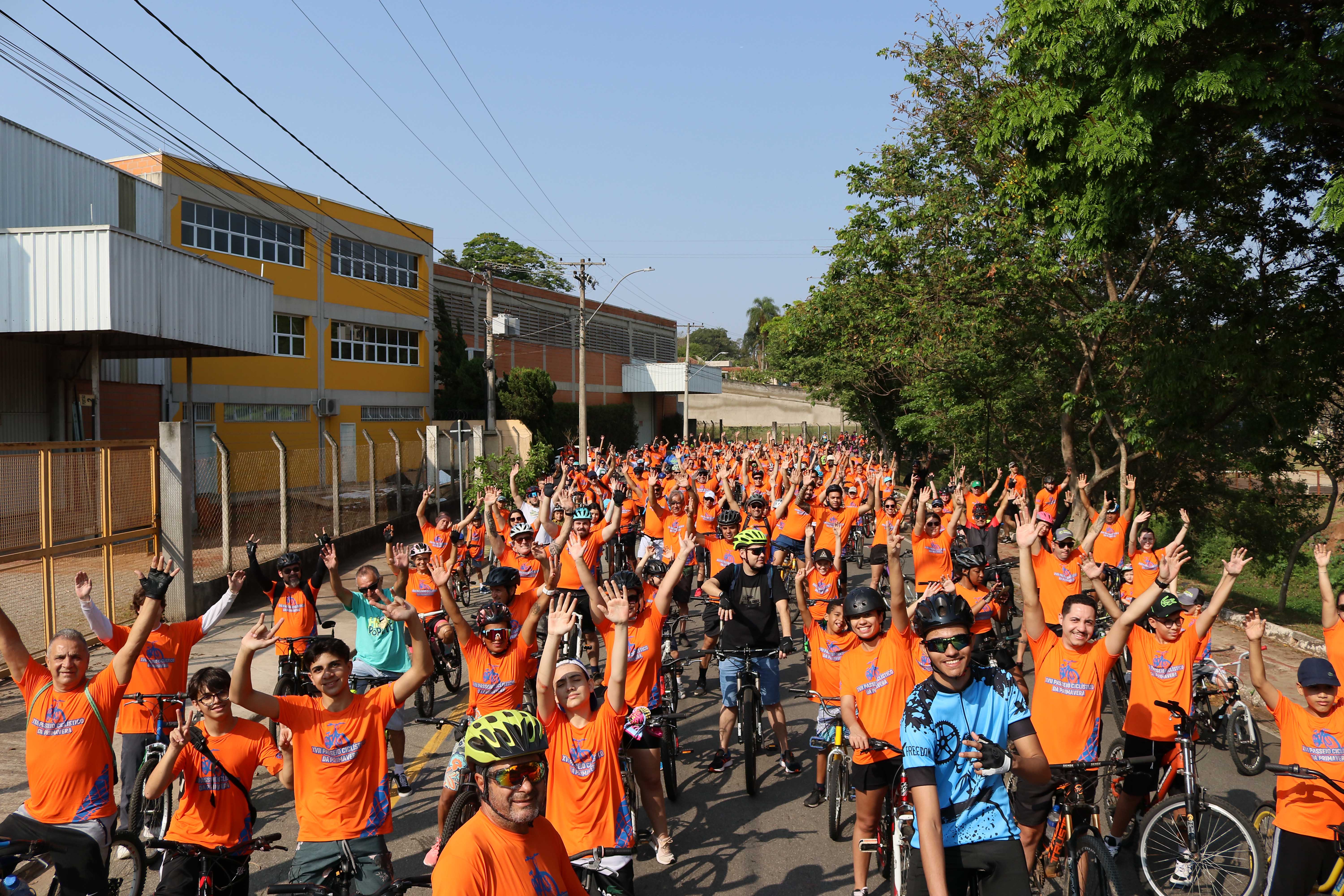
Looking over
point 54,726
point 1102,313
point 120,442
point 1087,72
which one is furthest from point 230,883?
point 1102,313

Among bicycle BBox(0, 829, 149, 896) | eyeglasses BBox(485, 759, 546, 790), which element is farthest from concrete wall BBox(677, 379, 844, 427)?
eyeglasses BBox(485, 759, 546, 790)

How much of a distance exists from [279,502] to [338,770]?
1493 cm

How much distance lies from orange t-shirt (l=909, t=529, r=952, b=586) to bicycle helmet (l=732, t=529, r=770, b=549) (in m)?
3.21

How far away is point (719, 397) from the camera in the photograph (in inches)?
2815

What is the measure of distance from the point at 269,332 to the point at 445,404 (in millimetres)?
17874

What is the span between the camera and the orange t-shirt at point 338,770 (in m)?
4.60

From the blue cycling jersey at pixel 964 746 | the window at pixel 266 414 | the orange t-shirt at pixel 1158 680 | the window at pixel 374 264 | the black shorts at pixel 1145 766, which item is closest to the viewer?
the blue cycling jersey at pixel 964 746

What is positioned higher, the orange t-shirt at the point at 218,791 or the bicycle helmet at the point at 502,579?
the bicycle helmet at the point at 502,579

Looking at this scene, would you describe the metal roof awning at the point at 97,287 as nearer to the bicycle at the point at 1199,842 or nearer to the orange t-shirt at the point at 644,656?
the orange t-shirt at the point at 644,656


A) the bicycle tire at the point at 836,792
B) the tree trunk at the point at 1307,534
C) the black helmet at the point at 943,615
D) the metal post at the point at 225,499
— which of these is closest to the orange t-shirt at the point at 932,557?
the bicycle tire at the point at 836,792

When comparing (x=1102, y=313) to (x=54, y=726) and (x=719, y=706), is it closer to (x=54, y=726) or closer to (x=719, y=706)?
(x=719, y=706)

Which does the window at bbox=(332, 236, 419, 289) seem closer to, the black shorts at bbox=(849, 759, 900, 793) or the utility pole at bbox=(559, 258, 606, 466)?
the utility pole at bbox=(559, 258, 606, 466)

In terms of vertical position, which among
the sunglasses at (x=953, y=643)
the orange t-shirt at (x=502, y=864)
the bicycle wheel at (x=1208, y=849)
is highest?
the sunglasses at (x=953, y=643)

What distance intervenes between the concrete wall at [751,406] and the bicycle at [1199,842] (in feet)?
209
